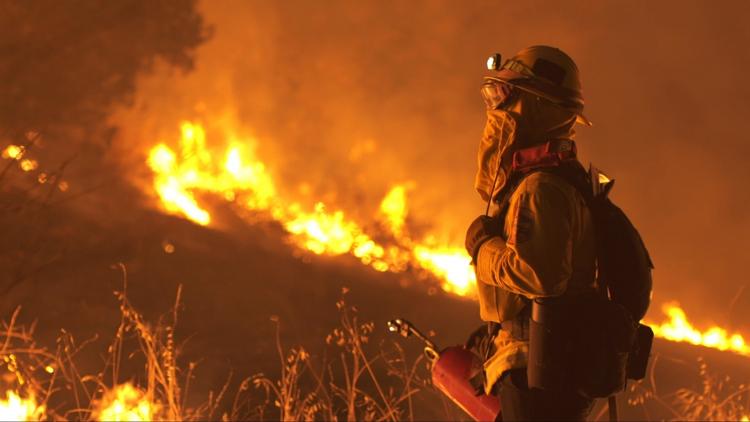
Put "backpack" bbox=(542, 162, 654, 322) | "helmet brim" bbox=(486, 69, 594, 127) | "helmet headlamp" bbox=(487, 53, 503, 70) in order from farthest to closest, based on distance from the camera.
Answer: "helmet headlamp" bbox=(487, 53, 503, 70), "helmet brim" bbox=(486, 69, 594, 127), "backpack" bbox=(542, 162, 654, 322)

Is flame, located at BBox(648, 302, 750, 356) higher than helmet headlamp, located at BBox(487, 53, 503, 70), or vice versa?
flame, located at BBox(648, 302, 750, 356)

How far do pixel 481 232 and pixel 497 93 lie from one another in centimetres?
56

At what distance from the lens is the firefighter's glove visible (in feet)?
7.39

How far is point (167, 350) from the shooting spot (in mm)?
3539

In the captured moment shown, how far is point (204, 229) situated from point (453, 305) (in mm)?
3904

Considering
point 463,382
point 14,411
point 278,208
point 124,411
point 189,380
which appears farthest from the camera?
point 278,208

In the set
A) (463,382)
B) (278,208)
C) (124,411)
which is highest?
(278,208)

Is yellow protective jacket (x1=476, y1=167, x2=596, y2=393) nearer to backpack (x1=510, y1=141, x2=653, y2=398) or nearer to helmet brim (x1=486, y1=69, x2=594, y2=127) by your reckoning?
backpack (x1=510, y1=141, x2=653, y2=398)

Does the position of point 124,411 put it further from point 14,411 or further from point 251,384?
point 251,384

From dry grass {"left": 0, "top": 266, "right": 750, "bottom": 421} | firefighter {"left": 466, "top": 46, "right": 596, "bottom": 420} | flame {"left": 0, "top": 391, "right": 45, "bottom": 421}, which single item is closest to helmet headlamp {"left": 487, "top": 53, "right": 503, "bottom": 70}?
firefighter {"left": 466, "top": 46, "right": 596, "bottom": 420}

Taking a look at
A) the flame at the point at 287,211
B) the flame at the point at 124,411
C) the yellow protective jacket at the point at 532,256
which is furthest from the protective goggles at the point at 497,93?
the flame at the point at 287,211

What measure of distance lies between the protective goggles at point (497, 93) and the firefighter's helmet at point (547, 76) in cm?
2

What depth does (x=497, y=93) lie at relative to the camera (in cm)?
246

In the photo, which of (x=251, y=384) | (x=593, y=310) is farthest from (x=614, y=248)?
(x=251, y=384)
